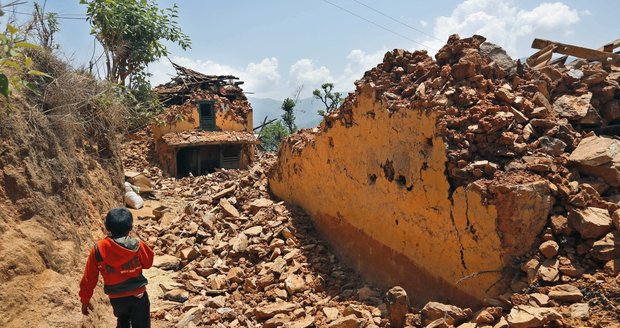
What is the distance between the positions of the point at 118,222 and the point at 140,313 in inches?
31.6

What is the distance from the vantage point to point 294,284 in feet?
18.3

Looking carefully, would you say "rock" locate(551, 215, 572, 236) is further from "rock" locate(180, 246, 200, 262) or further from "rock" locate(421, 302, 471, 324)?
"rock" locate(180, 246, 200, 262)

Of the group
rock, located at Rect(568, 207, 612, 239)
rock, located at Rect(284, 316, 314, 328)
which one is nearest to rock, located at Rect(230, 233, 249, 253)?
rock, located at Rect(284, 316, 314, 328)

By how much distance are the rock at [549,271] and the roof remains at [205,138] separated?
564 inches

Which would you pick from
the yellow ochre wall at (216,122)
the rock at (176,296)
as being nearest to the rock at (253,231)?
the rock at (176,296)

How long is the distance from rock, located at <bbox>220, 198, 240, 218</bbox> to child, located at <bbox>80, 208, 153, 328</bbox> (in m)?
4.25

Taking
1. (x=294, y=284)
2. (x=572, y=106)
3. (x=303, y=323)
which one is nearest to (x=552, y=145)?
(x=572, y=106)

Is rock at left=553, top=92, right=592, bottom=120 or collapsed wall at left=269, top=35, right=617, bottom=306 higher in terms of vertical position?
rock at left=553, top=92, right=592, bottom=120

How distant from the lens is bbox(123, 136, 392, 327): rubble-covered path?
500 cm

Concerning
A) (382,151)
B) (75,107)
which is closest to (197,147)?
(75,107)

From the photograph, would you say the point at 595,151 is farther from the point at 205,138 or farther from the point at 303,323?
the point at 205,138

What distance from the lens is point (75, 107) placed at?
564cm

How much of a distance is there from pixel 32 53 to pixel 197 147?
12648mm

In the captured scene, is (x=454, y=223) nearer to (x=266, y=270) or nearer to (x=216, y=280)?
(x=266, y=270)
